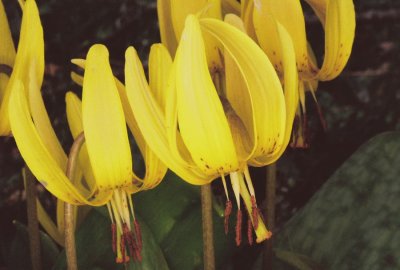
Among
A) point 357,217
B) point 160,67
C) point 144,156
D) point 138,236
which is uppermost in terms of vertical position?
point 160,67

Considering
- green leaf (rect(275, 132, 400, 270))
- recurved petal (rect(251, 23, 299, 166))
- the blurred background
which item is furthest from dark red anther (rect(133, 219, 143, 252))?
the blurred background

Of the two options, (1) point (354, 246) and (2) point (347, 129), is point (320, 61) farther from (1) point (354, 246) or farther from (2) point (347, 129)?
(1) point (354, 246)

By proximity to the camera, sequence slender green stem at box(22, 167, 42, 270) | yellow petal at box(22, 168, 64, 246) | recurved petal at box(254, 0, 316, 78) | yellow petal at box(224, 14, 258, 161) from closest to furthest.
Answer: yellow petal at box(224, 14, 258, 161) → recurved petal at box(254, 0, 316, 78) → slender green stem at box(22, 167, 42, 270) → yellow petal at box(22, 168, 64, 246)

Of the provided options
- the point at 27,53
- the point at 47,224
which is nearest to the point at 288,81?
the point at 27,53

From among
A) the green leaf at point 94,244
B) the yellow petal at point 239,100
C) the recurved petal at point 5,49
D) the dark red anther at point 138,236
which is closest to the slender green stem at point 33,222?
the green leaf at point 94,244

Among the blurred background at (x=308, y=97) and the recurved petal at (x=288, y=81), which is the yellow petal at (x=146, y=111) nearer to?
the recurved petal at (x=288, y=81)

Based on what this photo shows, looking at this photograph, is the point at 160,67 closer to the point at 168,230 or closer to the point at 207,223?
the point at 207,223

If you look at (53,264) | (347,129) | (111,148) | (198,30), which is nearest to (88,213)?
(53,264)

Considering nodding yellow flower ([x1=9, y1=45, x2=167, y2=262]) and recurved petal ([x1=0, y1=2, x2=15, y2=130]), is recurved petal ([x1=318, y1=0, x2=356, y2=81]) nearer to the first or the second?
nodding yellow flower ([x1=9, y1=45, x2=167, y2=262])
